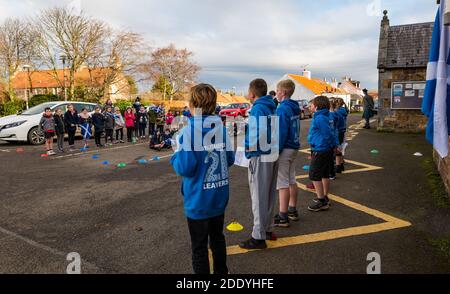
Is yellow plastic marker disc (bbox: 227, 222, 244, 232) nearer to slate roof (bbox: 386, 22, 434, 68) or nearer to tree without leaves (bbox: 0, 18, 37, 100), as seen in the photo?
slate roof (bbox: 386, 22, 434, 68)

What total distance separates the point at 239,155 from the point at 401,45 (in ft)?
59.2

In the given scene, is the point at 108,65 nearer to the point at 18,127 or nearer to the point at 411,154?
the point at 18,127

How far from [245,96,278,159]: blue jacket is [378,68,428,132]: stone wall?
1640 centimetres

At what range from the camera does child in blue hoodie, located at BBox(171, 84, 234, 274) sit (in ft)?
8.99

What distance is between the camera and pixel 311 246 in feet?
12.9

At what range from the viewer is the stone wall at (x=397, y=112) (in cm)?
1731

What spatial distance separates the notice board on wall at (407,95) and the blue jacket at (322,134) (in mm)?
14824

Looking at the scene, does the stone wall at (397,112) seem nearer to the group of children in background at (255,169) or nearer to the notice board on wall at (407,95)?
the notice board on wall at (407,95)

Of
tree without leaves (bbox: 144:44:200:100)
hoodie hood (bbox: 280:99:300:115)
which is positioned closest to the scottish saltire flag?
hoodie hood (bbox: 280:99:300:115)

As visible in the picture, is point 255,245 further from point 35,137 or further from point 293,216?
point 35,137

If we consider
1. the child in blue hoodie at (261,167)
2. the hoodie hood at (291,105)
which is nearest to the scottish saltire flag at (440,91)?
the hoodie hood at (291,105)

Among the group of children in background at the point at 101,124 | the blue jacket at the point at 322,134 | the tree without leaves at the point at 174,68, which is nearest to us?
the blue jacket at the point at 322,134

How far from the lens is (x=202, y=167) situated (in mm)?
2832
